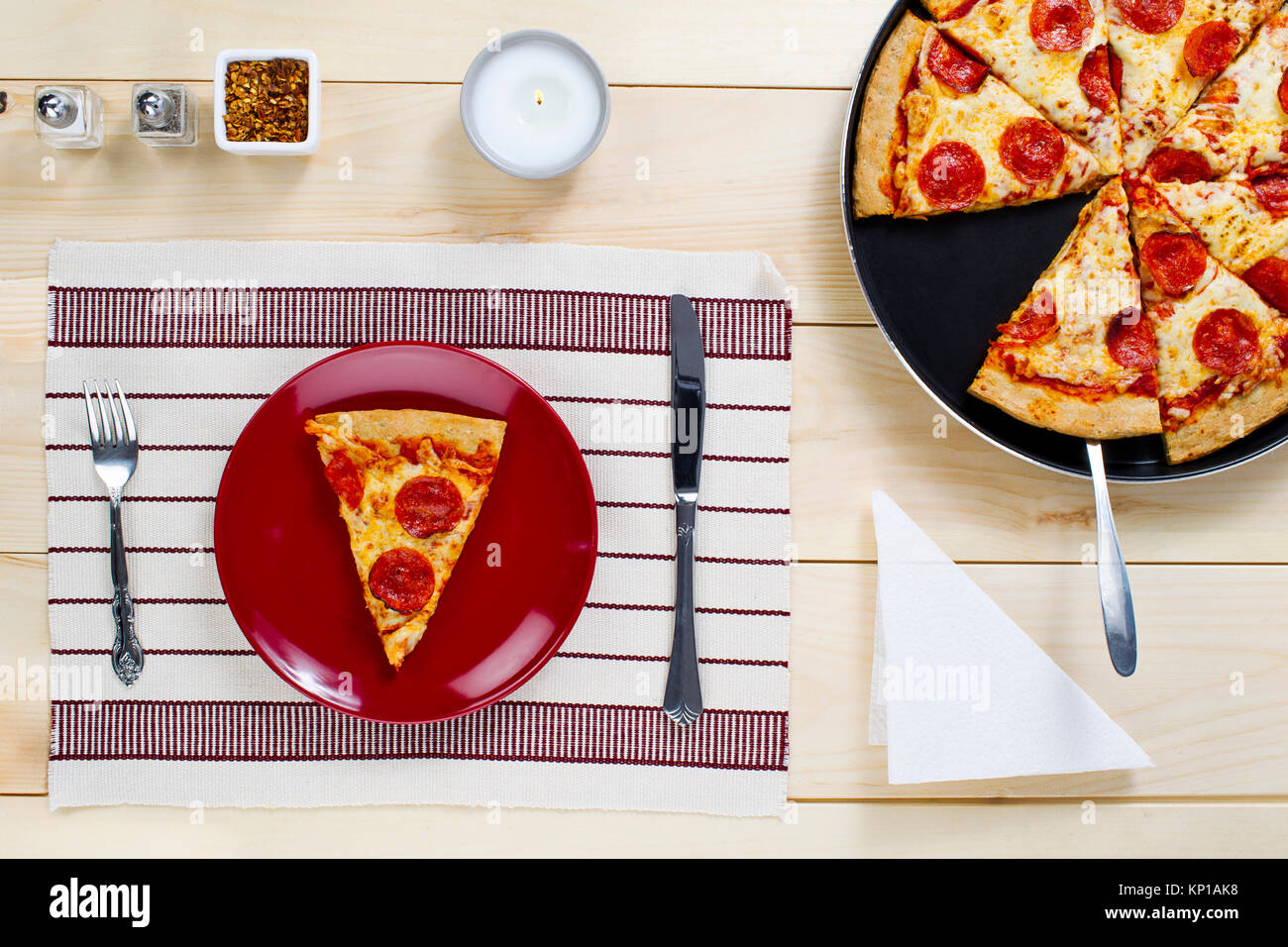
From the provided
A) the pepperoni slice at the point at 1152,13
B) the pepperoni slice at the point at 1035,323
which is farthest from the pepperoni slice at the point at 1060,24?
the pepperoni slice at the point at 1035,323

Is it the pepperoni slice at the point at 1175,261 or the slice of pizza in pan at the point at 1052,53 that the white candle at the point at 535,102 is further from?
the pepperoni slice at the point at 1175,261

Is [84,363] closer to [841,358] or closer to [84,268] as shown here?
[84,268]

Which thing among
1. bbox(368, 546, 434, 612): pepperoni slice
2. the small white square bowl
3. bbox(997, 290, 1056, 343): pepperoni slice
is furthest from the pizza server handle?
the small white square bowl

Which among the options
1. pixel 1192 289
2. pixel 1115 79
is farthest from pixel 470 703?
pixel 1115 79

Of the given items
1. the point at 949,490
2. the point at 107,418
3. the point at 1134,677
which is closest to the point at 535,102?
the point at 107,418

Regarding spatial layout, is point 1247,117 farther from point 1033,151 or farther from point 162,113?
point 162,113

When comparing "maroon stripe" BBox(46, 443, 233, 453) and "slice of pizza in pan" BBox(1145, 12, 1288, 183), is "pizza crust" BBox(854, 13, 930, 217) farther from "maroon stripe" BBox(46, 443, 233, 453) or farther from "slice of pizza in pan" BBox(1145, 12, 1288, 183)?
"maroon stripe" BBox(46, 443, 233, 453)
